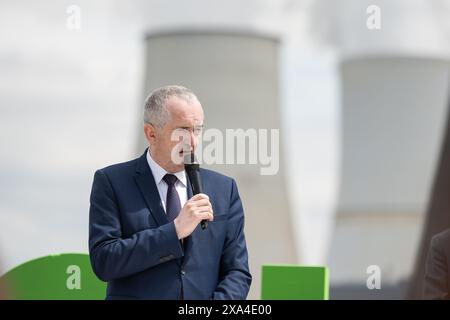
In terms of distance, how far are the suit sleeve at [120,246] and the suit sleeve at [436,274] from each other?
649 millimetres

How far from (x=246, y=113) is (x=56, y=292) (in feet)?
26.5

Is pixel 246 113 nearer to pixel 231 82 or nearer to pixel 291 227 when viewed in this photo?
pixel 231 82

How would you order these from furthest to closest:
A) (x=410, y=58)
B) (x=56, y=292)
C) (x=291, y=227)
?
1. (x=410, y=58)
2. (x=291, y=227)
3. (x=56, y=292)

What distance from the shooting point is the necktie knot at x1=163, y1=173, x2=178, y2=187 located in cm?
186

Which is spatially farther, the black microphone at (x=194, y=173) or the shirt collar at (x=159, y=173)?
the shirt collar at (x=159, y=173)

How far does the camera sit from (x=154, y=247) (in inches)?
68.7

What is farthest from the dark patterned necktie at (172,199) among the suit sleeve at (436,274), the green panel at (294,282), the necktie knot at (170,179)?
the green panel at (294,282)

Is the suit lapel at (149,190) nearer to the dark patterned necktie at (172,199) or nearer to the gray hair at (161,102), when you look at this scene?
the dark patterned necktie at (172,199)

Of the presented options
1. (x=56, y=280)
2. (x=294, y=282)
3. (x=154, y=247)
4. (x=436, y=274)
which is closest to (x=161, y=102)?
(x=154, y=247)

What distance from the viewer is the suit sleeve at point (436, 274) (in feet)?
6.75

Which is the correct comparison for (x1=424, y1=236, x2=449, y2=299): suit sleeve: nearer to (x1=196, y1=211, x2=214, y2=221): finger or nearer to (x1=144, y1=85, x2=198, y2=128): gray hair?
(x1=196, y1=211, x2=214, y2=221): finger

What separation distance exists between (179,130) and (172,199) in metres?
0.16

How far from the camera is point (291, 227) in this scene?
11.6 meters
